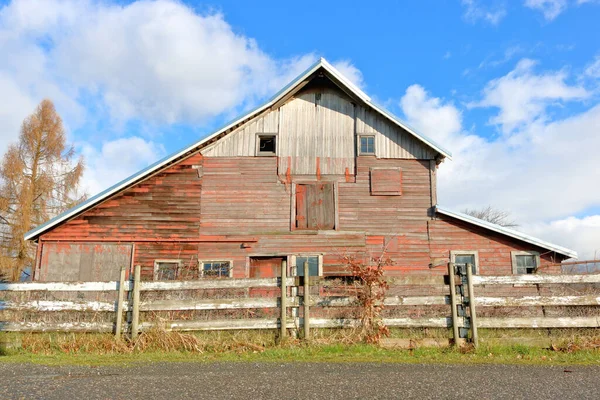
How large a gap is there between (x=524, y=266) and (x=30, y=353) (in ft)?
48.7

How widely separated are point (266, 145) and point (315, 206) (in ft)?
9.75

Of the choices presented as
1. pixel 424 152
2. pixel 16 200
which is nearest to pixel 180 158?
pixel 424 152

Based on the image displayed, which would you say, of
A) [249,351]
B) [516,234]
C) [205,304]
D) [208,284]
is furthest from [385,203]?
[249,351]

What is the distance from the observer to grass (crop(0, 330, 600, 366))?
25.7 ft

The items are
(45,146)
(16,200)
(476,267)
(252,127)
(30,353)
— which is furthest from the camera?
(45,146)

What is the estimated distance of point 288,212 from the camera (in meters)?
16.5

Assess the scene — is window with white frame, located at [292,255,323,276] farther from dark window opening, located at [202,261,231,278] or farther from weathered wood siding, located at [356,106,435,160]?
weathered wood siding, located at [356,106,435,160]

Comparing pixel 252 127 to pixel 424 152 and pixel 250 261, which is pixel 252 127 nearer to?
pixel 250 261

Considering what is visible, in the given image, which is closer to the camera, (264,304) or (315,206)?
(264,304)

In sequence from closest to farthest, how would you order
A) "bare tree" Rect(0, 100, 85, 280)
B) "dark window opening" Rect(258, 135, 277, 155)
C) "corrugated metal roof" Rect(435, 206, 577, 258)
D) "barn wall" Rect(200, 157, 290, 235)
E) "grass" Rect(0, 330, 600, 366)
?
1. "grass" Rect(0, 330, 600, 366)
2. "corrugated metal roof" Rect(435, 206, 577, 258)
3. "barn wall" Rect(200, 157, 290, 235)
4. "dark window opening" Rect(258, 135, 277, 155)
5. "bare tree" Rect(0, 100, 85, 280)

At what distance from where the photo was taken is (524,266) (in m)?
16.3

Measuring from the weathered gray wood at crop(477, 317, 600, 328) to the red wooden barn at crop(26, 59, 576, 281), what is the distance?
725 centimetres

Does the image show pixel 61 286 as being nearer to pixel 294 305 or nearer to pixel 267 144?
pixel 294 305

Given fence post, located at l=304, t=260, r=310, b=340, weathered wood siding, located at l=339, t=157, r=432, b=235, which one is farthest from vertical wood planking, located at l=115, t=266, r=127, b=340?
weathered wood siding, located at l=339, t=157, r=432, b=235
